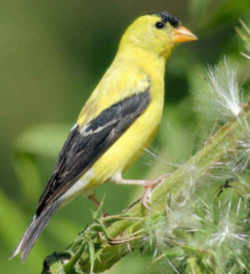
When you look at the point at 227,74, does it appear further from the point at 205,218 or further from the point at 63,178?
the point at 63,178

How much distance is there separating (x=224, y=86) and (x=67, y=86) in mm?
3047

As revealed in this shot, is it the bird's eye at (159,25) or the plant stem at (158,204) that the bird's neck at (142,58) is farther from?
the plant stem at (158,204)

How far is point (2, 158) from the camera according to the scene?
4.73 m

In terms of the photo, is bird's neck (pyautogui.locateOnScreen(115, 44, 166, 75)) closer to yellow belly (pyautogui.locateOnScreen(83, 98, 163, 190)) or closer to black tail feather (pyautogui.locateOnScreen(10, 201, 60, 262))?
yellow belly (pyautogui.locateOnScreen(83, 98, 163, 190))

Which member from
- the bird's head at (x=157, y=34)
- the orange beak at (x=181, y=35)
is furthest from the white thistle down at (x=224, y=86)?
the bird's head at (x=157, y=34)

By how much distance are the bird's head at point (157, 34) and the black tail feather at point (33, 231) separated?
144 cm

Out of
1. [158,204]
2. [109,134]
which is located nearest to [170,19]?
[109,134]

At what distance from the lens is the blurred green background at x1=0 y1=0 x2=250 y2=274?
2371 mm

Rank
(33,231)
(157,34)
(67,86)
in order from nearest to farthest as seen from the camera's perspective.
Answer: (33,231) < (157,34) < (67,86)

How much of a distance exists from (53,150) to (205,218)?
126 cm

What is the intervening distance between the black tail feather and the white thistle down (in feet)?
3.26

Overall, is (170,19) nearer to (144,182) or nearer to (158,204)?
(144,182)

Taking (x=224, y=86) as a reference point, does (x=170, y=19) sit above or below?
below

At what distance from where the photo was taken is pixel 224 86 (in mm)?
1925
